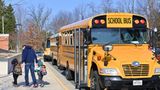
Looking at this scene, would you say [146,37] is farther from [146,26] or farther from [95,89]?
[95,89]

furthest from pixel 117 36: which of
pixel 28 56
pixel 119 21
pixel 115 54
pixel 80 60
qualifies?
pixel 28 56

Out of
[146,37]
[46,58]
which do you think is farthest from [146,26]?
[46,58]

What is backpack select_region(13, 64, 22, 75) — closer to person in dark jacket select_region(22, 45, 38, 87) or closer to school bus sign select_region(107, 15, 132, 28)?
person in dark jacket select_region(22, 45, 38, 87)

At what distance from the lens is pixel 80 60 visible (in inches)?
642

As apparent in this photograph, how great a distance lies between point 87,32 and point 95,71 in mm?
1517

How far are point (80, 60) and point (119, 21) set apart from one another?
232 centimetres

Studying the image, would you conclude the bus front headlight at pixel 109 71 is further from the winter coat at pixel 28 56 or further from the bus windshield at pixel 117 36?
the winter coat at pixel 28 56

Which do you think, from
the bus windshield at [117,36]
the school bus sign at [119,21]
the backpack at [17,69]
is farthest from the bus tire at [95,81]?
the backpack at [17,69]

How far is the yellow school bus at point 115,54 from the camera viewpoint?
516 inches

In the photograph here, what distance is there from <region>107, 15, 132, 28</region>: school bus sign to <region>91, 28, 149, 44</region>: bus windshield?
145mm

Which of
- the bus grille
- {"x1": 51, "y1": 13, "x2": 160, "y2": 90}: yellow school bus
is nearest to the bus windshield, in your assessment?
{"x1": 51, "y1": 13, "x2": 160, "y2": 90}: yellow school bus

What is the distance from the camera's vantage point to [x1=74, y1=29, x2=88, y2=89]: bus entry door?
1566 cm

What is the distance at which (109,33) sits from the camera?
1479 cm

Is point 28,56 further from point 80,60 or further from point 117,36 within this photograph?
point 117,36
